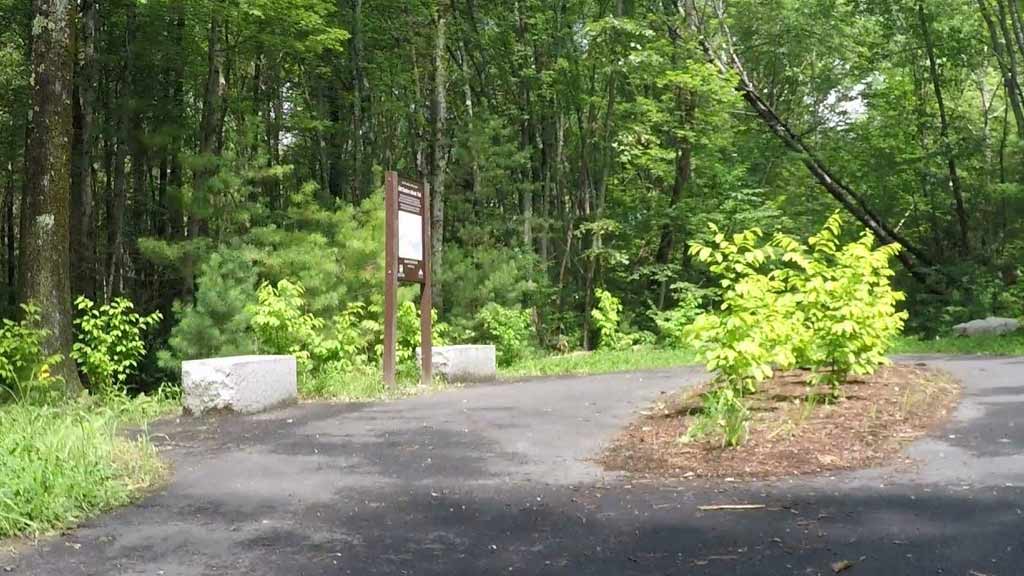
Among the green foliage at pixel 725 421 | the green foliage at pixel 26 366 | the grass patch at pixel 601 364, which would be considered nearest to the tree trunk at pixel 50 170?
the green foliage at pixel 26 366

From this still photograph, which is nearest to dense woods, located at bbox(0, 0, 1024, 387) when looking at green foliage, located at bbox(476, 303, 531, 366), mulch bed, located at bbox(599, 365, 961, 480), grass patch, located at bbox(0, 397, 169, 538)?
green foliage, located at bbox(476, 303, 531, 366)

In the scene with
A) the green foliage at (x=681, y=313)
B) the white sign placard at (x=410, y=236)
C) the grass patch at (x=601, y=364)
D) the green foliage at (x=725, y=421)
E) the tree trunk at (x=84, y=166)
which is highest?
the tree trunk at (x=84, y=166)

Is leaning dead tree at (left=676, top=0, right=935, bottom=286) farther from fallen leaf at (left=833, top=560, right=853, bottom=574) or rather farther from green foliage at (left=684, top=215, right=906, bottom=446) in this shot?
fallen leaf at (left=833, top=560, right=853, bottom=574)

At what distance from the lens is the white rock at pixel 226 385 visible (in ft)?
28.3

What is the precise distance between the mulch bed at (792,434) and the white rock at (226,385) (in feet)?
12.9

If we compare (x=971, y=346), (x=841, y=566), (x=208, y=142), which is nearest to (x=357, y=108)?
(x=208, y=142)

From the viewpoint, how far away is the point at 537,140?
74.0ft

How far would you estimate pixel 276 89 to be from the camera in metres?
22.2

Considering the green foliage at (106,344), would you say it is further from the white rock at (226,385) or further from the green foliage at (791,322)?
the green foliage at (791,322)

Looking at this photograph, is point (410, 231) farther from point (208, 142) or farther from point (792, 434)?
point (208, 142)

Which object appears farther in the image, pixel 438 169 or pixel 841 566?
pixel 438 169

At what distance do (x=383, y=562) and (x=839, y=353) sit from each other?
4789mm

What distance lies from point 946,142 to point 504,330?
41.5ft

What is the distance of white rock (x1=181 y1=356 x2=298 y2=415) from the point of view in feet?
28.3
